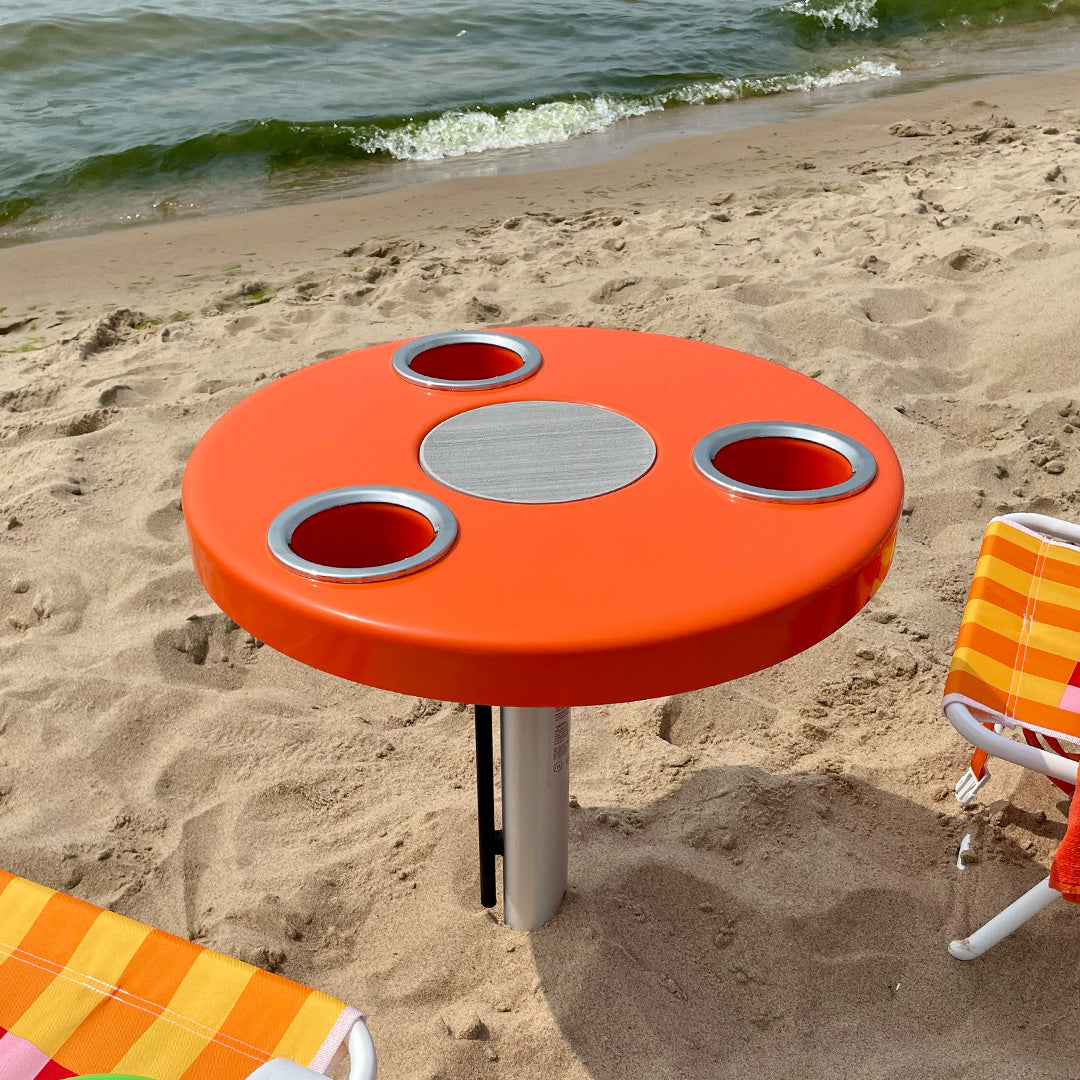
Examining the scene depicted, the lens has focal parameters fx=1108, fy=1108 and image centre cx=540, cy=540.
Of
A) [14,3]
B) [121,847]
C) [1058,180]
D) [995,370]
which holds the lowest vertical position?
[121,847]

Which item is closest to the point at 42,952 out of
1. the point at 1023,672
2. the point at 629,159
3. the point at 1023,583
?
the point at 1023,672

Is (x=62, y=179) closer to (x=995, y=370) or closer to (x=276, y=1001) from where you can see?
(x=995, y=370)

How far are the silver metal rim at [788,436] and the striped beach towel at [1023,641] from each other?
439mm

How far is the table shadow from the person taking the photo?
4.99 feet

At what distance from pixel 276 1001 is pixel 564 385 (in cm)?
87

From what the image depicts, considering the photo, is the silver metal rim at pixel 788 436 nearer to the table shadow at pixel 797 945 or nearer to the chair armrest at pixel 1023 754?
the chair armrest at pixel 1023 754

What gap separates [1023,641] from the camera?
1.71 m

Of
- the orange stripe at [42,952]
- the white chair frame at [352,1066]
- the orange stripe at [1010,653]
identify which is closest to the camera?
the white chair frame at [352,1066]

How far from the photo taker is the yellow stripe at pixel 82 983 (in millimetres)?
1131

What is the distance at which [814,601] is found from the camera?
112cm

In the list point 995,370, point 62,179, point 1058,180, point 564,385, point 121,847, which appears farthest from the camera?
point 62,179

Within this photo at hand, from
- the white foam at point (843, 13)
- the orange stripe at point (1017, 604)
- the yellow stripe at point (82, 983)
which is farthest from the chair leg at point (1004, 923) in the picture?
the white foam at point (843, 13)

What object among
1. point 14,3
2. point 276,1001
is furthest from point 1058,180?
point 14,3

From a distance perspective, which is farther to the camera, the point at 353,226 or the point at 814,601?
the point at 353,226
